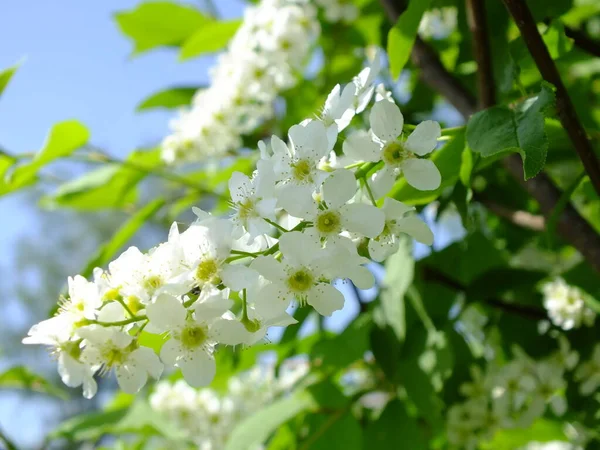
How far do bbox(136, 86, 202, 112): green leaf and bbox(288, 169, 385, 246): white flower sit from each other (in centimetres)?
175

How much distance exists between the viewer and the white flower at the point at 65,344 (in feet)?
2.90

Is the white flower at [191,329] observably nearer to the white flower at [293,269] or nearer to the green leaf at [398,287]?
the white flower at [293,269]

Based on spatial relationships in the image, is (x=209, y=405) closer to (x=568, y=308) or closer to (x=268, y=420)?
(x=268, y=420)

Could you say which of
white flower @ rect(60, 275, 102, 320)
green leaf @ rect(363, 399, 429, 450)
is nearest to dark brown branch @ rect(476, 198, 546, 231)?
green leaf @ rect(363, 399, 429, 450)

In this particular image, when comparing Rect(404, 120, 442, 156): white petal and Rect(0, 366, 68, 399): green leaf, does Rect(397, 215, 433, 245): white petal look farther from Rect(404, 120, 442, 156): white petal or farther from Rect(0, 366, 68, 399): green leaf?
Rect(0, 366, 68, 399): green leaf

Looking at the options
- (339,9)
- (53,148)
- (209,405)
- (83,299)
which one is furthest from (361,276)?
(209,405)

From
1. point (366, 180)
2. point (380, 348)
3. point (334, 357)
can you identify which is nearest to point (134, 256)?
point (366, 180)

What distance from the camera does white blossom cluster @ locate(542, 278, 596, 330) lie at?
1660mm

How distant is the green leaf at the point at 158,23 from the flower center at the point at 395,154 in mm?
1729

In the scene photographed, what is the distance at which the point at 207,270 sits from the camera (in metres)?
0.86

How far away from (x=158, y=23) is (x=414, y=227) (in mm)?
1780

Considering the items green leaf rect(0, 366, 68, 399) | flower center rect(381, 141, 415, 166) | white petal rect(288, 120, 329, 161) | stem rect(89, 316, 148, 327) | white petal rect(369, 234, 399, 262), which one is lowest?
green leaf rect(0, 366, 68, 399)

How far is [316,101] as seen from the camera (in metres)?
2.35

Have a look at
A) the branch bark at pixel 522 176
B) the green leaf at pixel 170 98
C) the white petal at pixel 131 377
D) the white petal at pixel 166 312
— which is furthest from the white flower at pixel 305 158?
the green leaf at pixel 170 98
